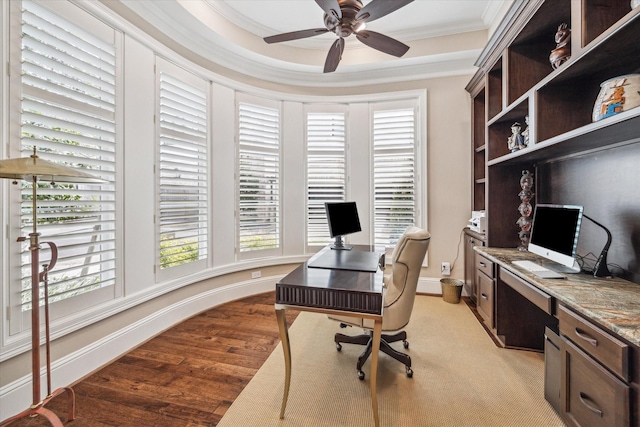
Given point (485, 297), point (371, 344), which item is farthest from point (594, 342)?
point (485, 297)

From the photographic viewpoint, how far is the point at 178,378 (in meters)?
2.03

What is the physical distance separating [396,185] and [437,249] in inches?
40.0

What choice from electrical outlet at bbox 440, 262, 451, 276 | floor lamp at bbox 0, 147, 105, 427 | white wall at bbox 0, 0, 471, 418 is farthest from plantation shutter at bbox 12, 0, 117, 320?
electrical outlet at bbox 440, 262, 451, 276

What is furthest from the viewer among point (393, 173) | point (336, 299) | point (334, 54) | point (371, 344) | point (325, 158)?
point (325, 158)

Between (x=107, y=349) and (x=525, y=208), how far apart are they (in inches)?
146

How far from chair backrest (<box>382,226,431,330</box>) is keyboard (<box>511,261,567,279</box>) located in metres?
0.70

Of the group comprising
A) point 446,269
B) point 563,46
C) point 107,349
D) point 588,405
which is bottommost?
point 107,349

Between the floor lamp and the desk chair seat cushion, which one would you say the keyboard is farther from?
the floor lamp

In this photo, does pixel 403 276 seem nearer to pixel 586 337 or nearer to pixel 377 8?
pixel 586 337

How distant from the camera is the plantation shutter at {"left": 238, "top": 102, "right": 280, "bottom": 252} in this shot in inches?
144

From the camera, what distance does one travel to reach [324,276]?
1.77 meters

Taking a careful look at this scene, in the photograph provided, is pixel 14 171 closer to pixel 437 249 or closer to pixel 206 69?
pixel 206 69

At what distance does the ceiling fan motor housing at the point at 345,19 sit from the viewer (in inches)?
79.0

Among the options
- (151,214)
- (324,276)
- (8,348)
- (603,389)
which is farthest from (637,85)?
(8,348)
